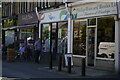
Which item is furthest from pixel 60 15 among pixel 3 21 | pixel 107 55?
pixel 3 21

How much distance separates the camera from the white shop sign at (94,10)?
12.4 metres

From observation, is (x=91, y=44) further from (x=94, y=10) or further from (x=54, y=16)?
(x=54, y=16)

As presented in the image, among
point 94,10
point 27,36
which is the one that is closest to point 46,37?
point 27,36

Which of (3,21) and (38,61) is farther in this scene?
(3,21)

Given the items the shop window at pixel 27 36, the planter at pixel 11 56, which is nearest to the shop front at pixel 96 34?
the planter at pixel 11 56

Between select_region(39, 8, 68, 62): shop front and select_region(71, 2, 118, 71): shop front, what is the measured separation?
5.25ft

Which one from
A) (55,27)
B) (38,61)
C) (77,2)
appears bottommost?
(38,61)

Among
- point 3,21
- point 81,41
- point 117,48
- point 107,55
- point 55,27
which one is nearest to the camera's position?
point 117,48

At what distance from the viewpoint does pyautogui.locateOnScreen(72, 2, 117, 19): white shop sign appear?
12.4 meters

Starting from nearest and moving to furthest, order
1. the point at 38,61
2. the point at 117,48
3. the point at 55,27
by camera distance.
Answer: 1. the point at 117,48
2. the point at 38,61
3. the point at 55,27

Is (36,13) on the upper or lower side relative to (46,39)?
upper

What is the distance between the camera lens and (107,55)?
13.0 metres

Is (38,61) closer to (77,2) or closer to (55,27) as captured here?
(55,27)

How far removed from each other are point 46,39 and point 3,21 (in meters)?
12.1
